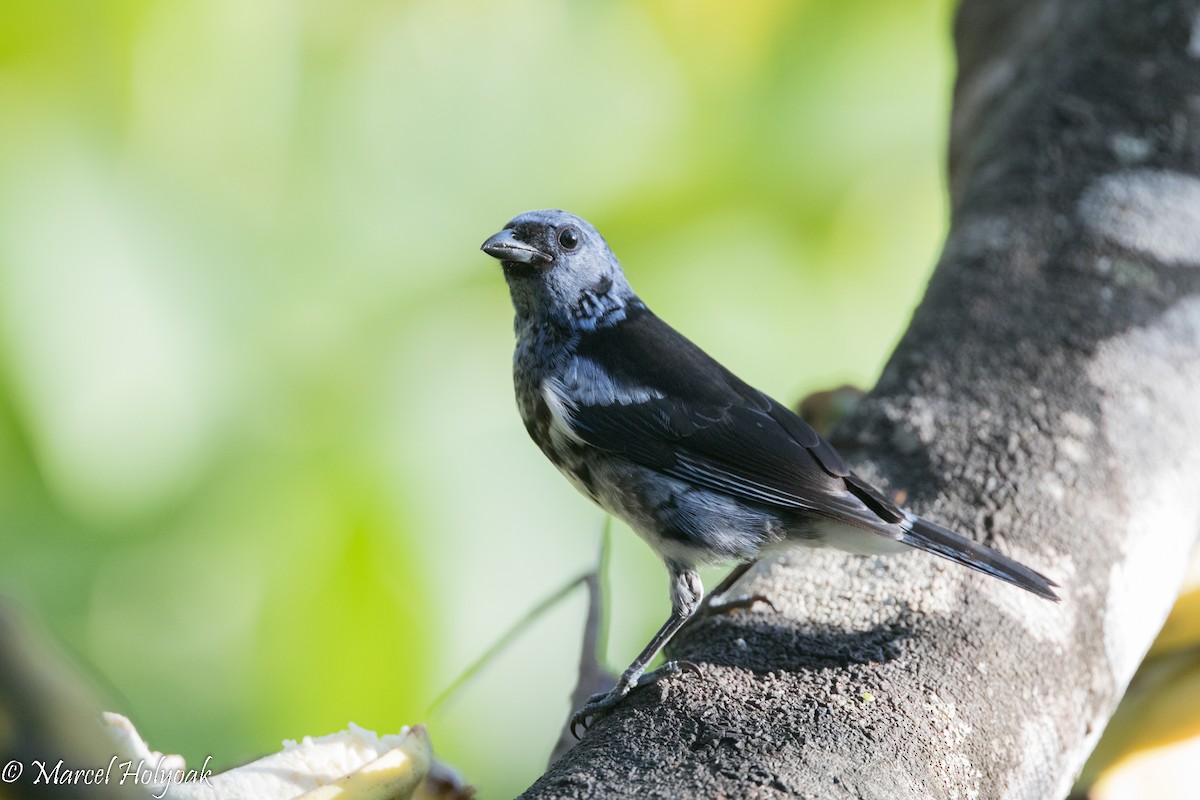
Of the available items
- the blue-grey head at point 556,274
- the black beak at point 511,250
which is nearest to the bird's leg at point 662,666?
the blue-grey head at point 556,274

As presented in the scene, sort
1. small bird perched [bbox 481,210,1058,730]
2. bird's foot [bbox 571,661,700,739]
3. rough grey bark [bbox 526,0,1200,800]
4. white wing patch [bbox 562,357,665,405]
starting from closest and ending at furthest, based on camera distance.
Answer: rough grey bark [bbox 526,0,1200,800]
bird's foot [bbox 571,661,700,739]
small bird perched [bbox 481,210,1058,730]
white wing patch [bbox 562,357,665,405]

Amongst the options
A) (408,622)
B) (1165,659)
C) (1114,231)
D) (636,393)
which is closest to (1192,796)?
(1165,659)

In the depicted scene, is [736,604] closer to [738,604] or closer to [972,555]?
[738,604]

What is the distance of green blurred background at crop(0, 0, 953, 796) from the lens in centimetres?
352

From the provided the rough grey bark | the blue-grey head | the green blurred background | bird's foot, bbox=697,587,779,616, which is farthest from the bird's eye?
the green blurred background

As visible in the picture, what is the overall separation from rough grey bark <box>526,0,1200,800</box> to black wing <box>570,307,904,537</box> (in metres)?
0.13

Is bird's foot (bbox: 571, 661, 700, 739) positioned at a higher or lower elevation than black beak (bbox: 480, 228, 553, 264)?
lower

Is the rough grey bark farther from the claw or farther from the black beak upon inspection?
the black beak

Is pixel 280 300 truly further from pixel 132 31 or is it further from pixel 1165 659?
pixel 1165 659

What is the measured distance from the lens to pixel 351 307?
406cm

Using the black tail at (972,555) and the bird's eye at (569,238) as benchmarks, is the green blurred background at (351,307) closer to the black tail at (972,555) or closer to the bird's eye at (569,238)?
the bird's eye at (569,238)

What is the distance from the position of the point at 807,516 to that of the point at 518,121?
10.1ft

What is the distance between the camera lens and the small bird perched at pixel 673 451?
1.72 meters

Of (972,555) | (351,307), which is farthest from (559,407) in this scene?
(351,307)
